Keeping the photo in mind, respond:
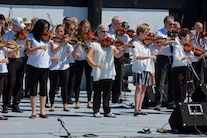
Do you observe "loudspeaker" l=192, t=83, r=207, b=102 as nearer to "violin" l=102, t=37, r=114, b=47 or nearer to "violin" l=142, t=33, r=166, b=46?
"violin" l=142, t=33, r=166, b=46

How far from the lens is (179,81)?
827 centimetres

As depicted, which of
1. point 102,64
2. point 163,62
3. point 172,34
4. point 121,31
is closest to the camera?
point 102,64

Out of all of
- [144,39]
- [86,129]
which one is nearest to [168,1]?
[144,39]

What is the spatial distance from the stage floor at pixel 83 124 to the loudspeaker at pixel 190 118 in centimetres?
13

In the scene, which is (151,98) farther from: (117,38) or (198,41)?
(198,41)

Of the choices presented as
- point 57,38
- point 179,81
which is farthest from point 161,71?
point 57,38

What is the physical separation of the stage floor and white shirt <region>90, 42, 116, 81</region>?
0.81 m

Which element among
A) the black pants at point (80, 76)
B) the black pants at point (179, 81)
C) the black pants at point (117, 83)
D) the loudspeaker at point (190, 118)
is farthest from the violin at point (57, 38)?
the loudspeaker at point (190, 118)

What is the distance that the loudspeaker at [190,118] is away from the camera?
563 centimetres

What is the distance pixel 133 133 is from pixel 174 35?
341cm

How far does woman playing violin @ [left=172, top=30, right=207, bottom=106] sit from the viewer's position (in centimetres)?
822

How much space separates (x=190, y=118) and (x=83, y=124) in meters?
1.85

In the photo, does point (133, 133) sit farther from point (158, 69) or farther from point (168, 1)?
point (168, 1)

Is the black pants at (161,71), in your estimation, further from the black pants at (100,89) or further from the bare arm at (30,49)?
the bare arm at (30,49)
